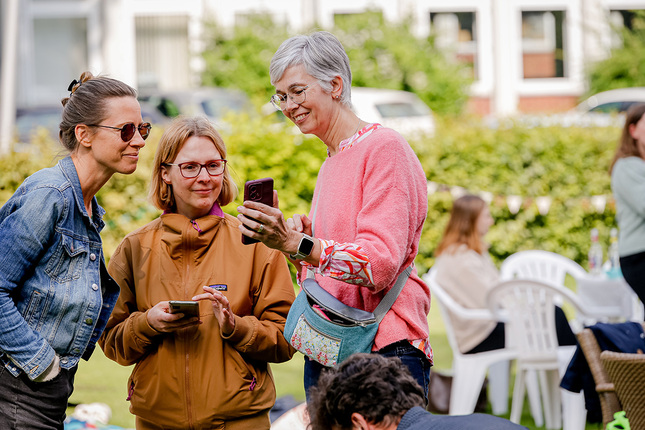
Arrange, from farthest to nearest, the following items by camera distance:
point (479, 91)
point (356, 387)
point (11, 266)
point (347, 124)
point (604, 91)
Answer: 1. point (479, 91)
2. point (604, 91)
3. point (347, 124)
4. point (11, 266)
5. point (356, 387)

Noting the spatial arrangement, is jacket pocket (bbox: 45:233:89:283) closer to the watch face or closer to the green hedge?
the watch face

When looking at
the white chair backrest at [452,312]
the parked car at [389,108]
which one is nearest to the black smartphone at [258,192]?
the white chair backrest at [452,312]

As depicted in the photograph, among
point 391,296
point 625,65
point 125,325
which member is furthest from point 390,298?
point 625,65

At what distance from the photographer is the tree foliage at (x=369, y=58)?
18219 millimetres

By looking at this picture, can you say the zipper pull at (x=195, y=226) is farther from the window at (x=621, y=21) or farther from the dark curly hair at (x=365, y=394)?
the window at (x=621, y=21)

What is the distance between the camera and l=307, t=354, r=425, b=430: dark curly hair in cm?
209

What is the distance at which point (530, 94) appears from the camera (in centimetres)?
2209

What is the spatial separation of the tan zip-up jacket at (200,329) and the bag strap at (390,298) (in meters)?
0.41

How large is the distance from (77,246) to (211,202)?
1.71 feet

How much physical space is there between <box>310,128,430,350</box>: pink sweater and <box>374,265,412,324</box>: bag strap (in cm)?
2

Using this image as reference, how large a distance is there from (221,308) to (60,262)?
0.53 meters

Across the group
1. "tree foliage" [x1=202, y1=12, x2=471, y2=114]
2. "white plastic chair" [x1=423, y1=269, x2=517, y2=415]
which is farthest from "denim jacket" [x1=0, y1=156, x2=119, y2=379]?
"tree foliage" [x1=202, y1=12, x2=471, y2=114]

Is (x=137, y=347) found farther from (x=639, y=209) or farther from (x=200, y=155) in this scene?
(x=639, y=209)

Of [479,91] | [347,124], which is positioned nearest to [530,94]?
[479,91]
